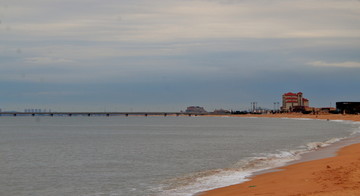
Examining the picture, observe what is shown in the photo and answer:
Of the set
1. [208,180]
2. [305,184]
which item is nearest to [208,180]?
[208,180]

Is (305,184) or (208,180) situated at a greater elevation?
(305,184)

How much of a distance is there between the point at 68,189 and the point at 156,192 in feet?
17.5

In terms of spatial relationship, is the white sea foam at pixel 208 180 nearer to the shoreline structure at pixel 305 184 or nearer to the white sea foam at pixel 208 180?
the white sea foam at pixel 208 180

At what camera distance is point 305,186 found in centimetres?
1973

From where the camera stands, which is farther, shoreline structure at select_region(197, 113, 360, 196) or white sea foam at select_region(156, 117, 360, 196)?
white sea foam at select_region(156, 117, 360, 196)

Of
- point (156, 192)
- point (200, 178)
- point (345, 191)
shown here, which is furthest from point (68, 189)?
point (345, 191)

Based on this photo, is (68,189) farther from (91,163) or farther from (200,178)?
(91,163)

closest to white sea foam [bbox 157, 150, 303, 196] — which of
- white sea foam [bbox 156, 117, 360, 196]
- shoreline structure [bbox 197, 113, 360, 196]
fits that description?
Answer: white sea foam [bbox 156, 117, 360, 196]

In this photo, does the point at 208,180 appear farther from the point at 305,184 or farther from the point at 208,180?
the point at 305,184

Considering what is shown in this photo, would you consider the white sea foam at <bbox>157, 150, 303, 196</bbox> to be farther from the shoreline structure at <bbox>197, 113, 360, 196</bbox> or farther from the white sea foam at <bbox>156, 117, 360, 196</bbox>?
the shoreline structure at <bbox>197, 113, 360, 196</bbox>

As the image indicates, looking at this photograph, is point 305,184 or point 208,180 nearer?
point 305,184

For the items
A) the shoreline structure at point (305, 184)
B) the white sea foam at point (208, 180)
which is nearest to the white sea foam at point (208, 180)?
the white sea foam at point (208, 180)

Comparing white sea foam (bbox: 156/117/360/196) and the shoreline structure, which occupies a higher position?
the shoreline structure

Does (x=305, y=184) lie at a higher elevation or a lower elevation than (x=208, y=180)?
higher
